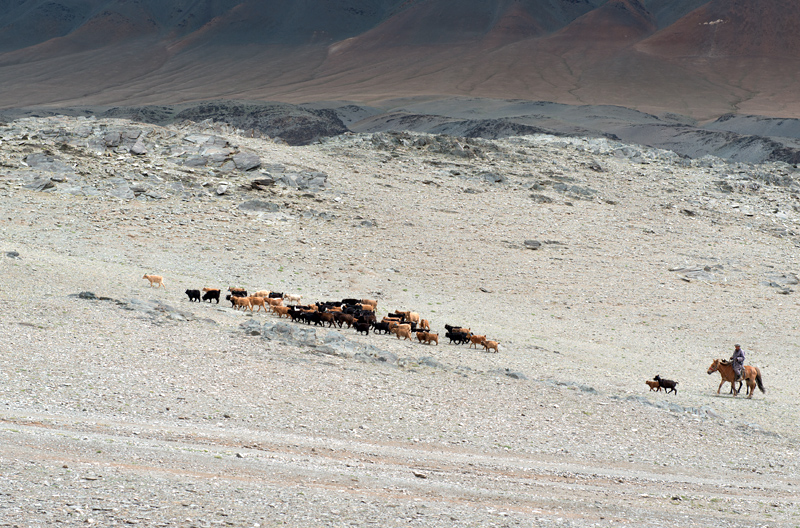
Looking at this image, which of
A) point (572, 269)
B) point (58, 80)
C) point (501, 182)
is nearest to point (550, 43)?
point (58, 80)

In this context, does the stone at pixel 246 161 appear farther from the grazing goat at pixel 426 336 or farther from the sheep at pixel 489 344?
the sheep at pixel 489 344

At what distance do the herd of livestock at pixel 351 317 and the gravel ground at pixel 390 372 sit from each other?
0.57 m

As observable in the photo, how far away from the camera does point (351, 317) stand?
766 inches

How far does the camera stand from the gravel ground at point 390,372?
28.3ft

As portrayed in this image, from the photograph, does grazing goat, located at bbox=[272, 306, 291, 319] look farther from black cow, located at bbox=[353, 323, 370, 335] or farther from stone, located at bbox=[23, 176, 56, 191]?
stone, located at bbox=[23, 176, 56, 191]

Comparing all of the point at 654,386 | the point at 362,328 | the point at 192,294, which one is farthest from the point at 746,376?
the point at 192,294

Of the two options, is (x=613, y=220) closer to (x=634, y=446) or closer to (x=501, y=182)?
(x=501, y=182)

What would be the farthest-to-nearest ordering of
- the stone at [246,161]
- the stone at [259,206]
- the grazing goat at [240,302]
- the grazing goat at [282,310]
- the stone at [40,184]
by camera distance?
the stone at [246,161], the stone at [259,206], the stone at [40,184], the grazing goat at [240,302], the grazing goat at [282,310]

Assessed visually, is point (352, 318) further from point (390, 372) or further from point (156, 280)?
point (156, 280)

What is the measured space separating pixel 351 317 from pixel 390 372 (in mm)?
4816

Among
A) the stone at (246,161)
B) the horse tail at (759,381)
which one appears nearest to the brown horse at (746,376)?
the horse tail at (759,381)

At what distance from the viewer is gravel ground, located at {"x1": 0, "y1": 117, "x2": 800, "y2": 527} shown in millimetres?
8617

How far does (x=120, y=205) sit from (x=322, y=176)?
35.5 ft

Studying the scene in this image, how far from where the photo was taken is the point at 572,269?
103ft
